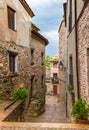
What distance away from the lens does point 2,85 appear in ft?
41.7

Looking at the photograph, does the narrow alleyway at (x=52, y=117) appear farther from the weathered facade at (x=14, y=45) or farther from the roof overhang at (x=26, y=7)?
the roof overhang at (x=26, y=7)

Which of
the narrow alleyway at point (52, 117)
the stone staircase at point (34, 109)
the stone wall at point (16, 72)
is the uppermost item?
the stone wall at point (16, 72)

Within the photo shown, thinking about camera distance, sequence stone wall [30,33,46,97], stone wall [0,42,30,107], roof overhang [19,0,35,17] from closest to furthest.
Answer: stone wall [0,42,30,107] → roof overhang [19,0,35,17] → stone wall [30,33,46,97]

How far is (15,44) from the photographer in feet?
46.2

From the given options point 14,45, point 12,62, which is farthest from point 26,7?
point 12,62

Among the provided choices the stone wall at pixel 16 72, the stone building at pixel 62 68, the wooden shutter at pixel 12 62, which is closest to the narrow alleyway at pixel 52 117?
the stone wall at pixel 16 72

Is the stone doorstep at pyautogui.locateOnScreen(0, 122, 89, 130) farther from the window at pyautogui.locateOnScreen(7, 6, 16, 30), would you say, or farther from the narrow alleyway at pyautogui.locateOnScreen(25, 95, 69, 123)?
the window at pyautogui.locateOnScreen(7, 6, 16, 30)

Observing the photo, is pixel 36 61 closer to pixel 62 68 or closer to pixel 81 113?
pixel 62 68

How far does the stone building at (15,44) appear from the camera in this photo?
12789 mm

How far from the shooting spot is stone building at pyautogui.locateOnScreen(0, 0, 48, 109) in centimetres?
1279

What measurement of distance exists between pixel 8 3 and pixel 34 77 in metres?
7.45

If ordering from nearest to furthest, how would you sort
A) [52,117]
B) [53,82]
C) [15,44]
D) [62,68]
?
[15,44] < [52,117] < [62,68] < [53,82]

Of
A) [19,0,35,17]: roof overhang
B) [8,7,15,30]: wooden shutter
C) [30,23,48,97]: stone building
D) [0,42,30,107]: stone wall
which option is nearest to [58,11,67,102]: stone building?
[30,23,48,97]: stone building

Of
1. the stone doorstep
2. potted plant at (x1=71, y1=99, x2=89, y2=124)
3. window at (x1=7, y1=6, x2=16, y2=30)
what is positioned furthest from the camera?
window at (x1=7, y1=6, x2=16, y2=30)
